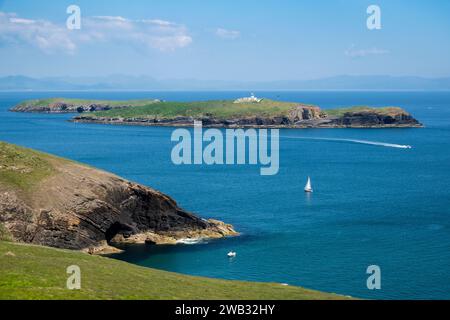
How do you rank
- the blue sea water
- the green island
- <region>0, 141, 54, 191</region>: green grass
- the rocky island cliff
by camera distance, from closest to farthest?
the green island
the blue sea water
the rocky island cliff
<region>0, 141, 54, 191</region>: green grass

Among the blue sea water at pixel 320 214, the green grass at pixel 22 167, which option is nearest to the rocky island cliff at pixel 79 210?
the green grass at pixel 22 167

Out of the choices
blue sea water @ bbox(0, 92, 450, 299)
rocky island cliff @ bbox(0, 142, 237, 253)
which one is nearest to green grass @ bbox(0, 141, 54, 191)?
rocky island cliff @ bbox(0, 142, 237, 253)

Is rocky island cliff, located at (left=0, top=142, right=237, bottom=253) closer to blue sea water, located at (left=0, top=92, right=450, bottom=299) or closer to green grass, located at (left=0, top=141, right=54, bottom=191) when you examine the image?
green grass, located at (left=0, top=141, right=54, bottom=191)

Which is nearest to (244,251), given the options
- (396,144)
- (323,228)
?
(323,228)

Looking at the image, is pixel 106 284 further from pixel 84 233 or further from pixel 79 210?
pixel 79 210
